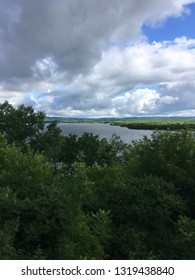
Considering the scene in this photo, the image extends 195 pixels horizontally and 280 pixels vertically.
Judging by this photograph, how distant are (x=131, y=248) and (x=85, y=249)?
2922 mm

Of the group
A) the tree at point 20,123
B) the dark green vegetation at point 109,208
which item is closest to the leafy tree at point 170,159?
the dark green vegetation at point 109,208

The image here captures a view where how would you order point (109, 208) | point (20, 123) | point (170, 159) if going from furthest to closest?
point (20, 123), point (170, 159), point (109, 208)

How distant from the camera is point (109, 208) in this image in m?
20.3

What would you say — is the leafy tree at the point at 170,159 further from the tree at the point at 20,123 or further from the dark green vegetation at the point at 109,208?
the tree at the point at 20,123

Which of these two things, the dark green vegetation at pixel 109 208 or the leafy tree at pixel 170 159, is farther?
the leafy tree at pixel 170 159

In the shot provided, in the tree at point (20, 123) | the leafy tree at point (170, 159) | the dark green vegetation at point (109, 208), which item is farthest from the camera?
the tree at point (20, 123)

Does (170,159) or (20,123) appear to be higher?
(20,123)

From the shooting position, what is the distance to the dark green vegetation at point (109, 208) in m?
16.7

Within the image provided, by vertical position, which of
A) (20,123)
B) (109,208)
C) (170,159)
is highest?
(20,123)

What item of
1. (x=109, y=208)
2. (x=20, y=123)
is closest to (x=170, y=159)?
(x=109, y=208)

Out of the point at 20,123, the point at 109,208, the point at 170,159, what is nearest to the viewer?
the point at 109,208

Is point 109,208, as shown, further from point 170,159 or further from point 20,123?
point 20,123

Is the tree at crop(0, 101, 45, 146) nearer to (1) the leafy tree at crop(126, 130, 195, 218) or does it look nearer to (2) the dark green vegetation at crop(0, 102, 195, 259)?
(2) the dark green vegetation at crop(0, 102, 195, 259)

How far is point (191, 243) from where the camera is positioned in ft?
54.4
